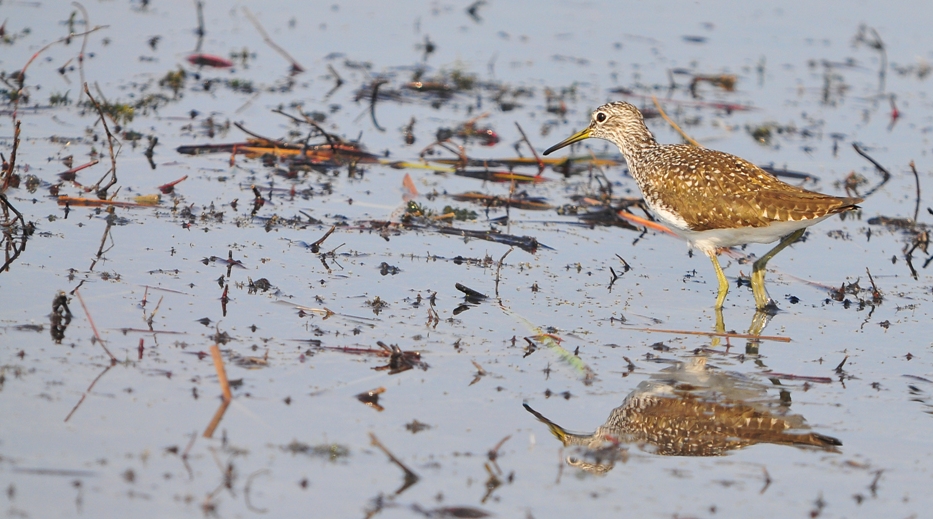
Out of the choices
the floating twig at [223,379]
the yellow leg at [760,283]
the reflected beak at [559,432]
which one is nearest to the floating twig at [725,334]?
the yellow leg at [760,283]

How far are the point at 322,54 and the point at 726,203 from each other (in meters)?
8.71

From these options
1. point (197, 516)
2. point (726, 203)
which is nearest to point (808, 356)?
point (726, 203)

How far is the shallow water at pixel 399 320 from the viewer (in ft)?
16.9

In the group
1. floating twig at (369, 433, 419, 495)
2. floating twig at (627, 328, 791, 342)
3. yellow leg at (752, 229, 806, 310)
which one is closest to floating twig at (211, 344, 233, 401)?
floating twig at (369, 433, 419, 495)

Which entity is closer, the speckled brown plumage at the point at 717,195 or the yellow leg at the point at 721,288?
the speckled brown plumage at the point at 717,195

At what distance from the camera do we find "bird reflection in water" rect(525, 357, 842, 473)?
5.74m

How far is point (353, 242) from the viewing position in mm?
9023

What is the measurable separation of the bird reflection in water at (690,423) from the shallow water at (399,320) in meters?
0.06

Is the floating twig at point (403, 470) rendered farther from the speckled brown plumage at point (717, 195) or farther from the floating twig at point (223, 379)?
the speckled brown plumage at point (717, 195)

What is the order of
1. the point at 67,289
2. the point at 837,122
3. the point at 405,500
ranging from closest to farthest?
the point at 405,500, the point at 67,289, the point at 837,122

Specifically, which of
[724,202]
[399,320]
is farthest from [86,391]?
[724,202]

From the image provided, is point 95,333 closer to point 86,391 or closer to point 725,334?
point 86,391

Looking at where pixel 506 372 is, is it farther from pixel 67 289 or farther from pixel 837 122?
pixel 837 122

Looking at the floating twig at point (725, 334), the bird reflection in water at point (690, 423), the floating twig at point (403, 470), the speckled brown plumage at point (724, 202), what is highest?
the speckled brown plumage at point (724, 202)
